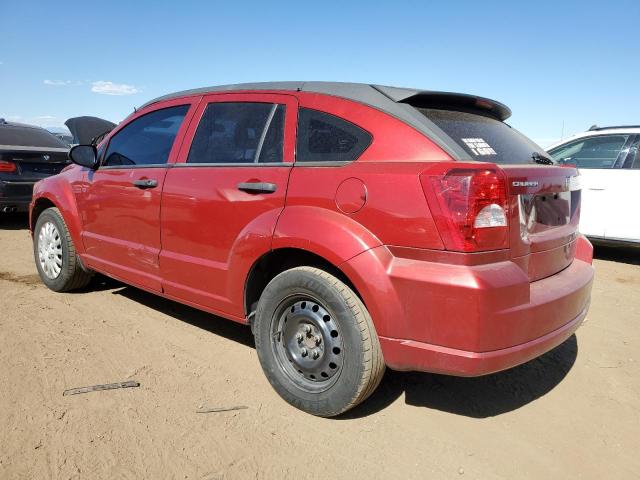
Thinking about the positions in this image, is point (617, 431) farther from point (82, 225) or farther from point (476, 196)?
point (82, 225)

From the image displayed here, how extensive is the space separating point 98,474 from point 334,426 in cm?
109

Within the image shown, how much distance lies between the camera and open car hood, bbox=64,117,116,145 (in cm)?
923

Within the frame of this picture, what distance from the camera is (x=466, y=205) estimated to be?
6.75 ft

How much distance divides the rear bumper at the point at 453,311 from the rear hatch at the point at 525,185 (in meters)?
0.17

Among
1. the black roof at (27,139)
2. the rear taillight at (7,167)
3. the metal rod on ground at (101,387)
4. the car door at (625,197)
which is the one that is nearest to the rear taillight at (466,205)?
the metal rod on ground at (101,387)

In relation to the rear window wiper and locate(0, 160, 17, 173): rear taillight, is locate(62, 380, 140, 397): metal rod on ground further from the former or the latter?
locate(0, 160, 17, 173): rear taillight

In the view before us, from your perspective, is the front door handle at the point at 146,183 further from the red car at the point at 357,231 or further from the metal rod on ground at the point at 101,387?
the metal rod on ground at the point at 101,387

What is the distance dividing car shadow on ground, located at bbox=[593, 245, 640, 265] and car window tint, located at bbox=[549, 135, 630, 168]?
1.27 meters

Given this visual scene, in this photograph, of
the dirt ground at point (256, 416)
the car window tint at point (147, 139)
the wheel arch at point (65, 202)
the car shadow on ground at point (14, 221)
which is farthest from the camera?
the car shadow on ground at point (14, 221)

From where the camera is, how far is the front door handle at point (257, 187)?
8.70 feet

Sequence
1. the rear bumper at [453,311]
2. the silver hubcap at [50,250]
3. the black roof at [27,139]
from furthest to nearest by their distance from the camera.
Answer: the black roof at [27,139] → the silver hubcap at [50,250] → the rear bumper at [453,311]

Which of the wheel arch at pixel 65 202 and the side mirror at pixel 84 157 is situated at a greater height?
the side mirror at pixel 84 157

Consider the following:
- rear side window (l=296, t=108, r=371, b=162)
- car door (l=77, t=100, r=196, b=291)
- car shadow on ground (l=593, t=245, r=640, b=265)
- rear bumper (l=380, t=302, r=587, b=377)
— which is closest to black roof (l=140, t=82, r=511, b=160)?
rear side window (l=296, t=108, r=371, b=162)

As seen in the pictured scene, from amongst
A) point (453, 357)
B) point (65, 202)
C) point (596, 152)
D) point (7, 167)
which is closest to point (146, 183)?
point (65, 202)
